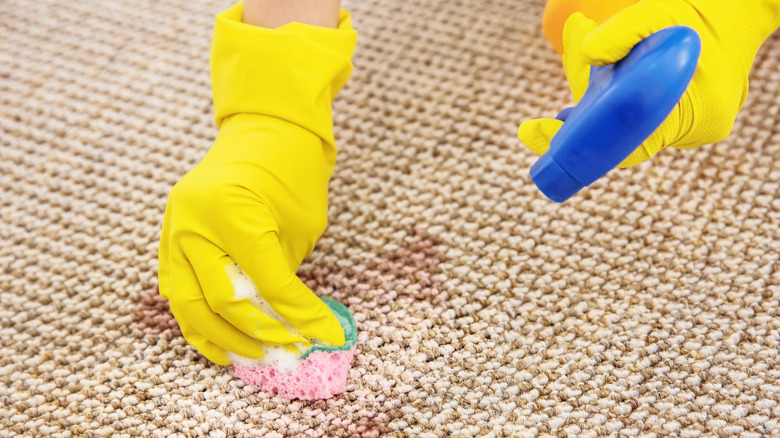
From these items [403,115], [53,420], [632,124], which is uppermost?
[632,124]

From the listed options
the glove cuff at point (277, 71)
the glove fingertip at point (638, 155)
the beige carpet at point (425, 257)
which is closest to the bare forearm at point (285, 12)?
the glove cuff at point (277, 71)

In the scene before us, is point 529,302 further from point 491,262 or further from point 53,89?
point 53,89

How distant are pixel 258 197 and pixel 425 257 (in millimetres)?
180

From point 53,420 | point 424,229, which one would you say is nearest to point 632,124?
point 424,229

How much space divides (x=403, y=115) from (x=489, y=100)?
0.31 feet

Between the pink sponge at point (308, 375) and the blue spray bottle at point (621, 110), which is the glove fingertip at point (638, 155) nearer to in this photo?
the blue spray bottle at point (621, 110)

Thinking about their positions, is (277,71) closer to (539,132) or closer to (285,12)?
(285,12)

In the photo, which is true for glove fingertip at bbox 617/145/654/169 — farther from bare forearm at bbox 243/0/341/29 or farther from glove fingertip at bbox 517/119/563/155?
bare forearm at bbox 243/0/341/29

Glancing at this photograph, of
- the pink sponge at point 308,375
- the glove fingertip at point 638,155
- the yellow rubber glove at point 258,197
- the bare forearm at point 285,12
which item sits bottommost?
the pink sponge at point 308,375

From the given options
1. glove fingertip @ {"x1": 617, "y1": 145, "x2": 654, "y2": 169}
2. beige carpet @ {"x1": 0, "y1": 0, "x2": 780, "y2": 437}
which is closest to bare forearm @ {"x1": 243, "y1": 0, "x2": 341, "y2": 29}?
beige carpet @ {"x1": 0, "y1": 0, "x2": 780, "y2": 437}

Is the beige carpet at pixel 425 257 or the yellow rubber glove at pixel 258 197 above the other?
the yellow rubber glove at pixel 258 197

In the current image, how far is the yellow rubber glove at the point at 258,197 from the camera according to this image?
1.64ft

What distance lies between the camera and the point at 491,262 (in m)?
0.62

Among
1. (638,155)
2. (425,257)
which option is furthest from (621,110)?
(425,257)
